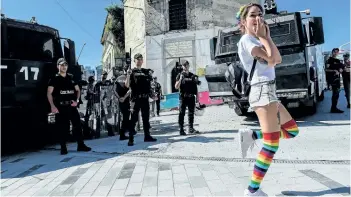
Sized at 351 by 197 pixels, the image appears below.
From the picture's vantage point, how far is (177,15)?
2186 centimetres

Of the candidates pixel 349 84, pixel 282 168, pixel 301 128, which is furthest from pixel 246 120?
pixel 282 168

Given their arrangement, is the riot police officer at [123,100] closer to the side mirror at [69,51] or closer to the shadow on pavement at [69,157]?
the shadow on pavement at [69,157]

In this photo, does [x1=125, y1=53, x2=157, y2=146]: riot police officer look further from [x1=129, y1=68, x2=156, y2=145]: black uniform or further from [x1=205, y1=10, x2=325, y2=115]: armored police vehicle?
[x1=205, y1=10, x2=325, y2=115]: armored police vehicle

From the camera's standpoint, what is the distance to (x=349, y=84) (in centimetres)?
866

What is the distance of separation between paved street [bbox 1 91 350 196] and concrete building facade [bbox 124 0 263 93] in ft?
51.5

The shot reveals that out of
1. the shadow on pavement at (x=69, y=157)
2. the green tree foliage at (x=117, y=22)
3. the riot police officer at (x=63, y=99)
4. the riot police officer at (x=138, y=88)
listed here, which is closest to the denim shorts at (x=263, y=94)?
the shadow on pavement at (x=69, y=157)

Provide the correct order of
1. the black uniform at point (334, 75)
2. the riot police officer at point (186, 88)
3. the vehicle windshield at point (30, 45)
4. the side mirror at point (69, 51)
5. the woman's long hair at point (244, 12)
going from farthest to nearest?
the black uniform at point (334, 75) < the side mirror at point (69, 51) < the riot police officer at point (186, 88) < the vehicle windshield at point (30, 45) < the woman's long hair at point (244, 12)

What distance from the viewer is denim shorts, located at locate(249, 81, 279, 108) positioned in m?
2.55

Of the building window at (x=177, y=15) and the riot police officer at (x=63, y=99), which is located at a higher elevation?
the building window at (x=177, y=15)

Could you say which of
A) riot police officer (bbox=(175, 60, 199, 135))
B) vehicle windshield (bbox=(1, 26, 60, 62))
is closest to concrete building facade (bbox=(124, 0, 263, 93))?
riot police officer (bbox=(175, 60, 199, 135))

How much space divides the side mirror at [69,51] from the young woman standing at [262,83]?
572cm

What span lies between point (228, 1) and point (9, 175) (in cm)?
2004

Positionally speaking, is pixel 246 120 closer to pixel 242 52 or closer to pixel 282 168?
pixel 282 168

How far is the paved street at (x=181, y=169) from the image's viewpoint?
3.11m
